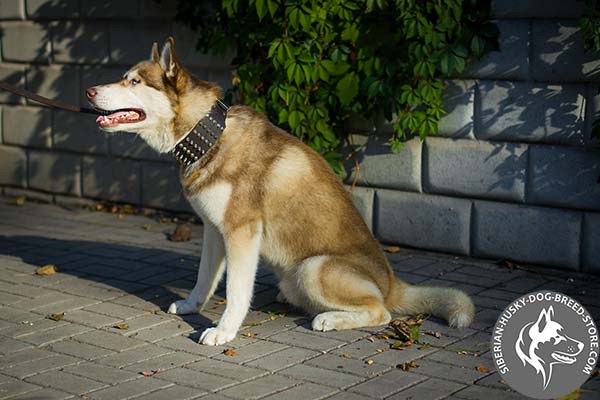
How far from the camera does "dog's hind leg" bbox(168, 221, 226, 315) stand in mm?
5758

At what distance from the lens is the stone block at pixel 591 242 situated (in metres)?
6.53

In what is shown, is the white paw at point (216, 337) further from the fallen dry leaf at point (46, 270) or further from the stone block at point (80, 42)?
the stone block at point (80, 42)

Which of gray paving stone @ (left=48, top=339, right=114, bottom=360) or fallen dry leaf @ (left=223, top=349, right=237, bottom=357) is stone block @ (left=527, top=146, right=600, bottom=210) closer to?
fallen dry leaf @ (left=223, top=349, right=237, bottom=357)

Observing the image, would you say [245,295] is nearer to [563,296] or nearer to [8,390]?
[8,390]

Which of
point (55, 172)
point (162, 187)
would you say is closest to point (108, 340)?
point (162, 187)

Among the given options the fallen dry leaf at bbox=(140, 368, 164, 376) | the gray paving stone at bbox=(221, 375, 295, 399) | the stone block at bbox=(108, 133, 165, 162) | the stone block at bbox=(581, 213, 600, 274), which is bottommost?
the fallen dry leaf at bbox=(140, 368, 164, 376)

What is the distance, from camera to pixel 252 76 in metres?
7.53

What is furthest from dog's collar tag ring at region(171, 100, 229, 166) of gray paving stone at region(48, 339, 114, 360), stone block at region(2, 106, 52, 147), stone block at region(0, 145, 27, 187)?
stone block at region(0, 145, 27, 187)

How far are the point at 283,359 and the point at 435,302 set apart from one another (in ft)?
3.47

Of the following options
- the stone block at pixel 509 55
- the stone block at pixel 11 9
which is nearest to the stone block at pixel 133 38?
the stone block at pixel 11 9

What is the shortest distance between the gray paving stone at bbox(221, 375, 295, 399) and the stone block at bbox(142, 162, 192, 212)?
158 inches

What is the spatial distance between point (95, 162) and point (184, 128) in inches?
159

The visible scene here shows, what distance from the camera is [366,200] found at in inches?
299

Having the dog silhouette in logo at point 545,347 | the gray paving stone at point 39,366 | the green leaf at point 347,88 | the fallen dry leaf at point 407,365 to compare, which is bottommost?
the gray paving stone at point 39,366
